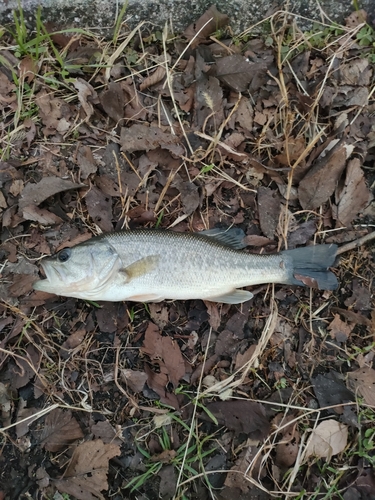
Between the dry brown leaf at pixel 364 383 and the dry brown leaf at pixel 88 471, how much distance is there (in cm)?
233

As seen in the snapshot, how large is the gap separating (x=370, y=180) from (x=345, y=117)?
698mm

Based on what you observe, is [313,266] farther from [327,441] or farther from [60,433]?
[60,433]

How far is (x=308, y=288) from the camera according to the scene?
4180mm

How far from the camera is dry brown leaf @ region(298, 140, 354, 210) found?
4.16 m

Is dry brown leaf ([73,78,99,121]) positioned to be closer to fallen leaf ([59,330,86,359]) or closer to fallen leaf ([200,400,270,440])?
fallen leaf ([59,330,86,359])

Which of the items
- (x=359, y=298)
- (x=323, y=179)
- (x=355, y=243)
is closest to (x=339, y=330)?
(x=359, y=298)

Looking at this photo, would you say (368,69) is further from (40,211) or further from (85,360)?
(85,360)

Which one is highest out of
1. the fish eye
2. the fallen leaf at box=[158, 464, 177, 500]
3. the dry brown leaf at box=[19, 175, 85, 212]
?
the dry brown leaf at box=[19, 175, 85, 212]

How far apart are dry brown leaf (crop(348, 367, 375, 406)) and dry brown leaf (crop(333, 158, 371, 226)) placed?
146 cm

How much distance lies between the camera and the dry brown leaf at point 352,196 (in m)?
4.19

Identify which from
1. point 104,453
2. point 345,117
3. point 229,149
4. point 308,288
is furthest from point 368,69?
point 104,453

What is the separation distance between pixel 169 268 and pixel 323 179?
1771mm

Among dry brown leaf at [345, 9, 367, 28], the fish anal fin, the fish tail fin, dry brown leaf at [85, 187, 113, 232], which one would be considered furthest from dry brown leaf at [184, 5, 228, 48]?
the fish anal fin

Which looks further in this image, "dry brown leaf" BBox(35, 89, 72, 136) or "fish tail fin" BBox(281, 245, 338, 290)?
"dry brown leaf" BBox(35, 89, 72, 136)
